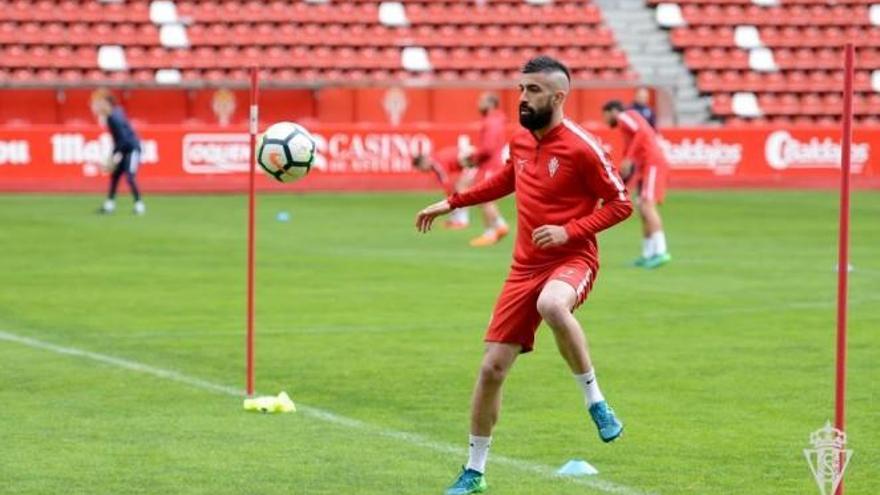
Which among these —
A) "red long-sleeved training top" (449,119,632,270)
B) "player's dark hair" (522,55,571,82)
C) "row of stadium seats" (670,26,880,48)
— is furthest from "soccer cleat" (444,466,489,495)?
"row of stadium seats" (670,26,880,48)

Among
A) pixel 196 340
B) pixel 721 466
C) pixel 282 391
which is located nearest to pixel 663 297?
pixel 196 340

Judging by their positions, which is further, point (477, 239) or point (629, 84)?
point (629, 84)

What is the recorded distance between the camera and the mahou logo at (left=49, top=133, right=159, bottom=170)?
118 ft

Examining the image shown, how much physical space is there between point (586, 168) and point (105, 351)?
6.50 metres

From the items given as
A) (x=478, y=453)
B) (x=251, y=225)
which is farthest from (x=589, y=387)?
(x=251, y=225)

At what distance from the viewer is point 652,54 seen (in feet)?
149

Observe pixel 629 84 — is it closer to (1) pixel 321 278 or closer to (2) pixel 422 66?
(2) pixel 422 66

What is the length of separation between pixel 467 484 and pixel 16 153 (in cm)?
2725

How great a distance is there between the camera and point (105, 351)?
606 inches

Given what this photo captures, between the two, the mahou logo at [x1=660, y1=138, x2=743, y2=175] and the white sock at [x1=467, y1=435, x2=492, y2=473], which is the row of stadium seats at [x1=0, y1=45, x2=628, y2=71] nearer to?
the mahou logo at [x1=660, y1=138, x2=743, y2=175]

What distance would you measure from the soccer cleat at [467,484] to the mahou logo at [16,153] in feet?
88.9

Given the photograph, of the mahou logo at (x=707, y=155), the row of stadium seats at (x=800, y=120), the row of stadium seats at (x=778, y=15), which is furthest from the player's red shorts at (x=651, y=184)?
the row of stadium seats at (x=778, y=15)

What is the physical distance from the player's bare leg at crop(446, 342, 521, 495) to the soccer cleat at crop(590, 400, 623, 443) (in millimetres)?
548

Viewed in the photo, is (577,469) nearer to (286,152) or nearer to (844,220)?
(844,220)
